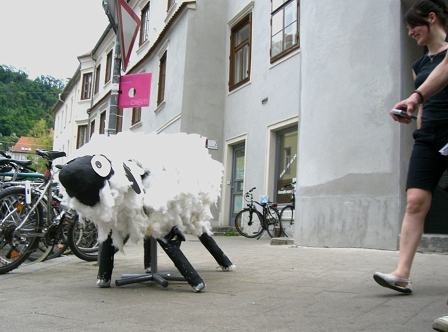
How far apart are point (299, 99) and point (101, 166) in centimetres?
565

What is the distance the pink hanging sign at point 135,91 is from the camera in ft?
18.8

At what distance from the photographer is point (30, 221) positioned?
5.25m

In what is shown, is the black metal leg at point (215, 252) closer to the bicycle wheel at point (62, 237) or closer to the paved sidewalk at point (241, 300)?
the paved sidewalk at point (241, 300)

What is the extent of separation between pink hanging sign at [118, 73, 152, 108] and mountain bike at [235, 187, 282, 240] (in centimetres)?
594

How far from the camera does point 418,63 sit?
11.7 ft

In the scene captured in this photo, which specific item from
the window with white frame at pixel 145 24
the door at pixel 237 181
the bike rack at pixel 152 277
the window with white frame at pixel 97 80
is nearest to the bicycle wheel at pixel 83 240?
the bike rack at pixel 152 277

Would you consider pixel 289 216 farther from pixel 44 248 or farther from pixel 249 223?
pixel 44 248

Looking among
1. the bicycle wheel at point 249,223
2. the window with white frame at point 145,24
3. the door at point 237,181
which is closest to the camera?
the bicycle wheel at point 249,223

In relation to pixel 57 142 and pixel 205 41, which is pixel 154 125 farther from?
pixel 57 142

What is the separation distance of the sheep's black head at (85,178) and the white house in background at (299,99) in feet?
1.90

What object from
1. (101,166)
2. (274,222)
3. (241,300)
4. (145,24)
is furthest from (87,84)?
(241,300)

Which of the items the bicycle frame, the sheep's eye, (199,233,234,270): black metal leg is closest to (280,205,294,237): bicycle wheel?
(199,233,234,270): black metal leg

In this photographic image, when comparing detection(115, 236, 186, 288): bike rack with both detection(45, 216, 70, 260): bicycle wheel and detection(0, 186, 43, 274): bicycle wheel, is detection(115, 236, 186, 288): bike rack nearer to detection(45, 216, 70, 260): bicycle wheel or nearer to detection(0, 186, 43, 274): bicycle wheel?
detection(0, 186, 43, 274): bicycle wheel

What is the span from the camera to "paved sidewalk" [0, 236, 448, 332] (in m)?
2.69
